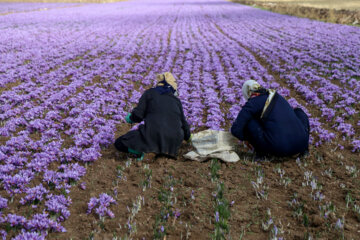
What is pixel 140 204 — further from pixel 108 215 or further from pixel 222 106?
pixel 222 106

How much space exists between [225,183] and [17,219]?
3.36m

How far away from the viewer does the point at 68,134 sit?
700 centimetres

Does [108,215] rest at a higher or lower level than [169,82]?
lower

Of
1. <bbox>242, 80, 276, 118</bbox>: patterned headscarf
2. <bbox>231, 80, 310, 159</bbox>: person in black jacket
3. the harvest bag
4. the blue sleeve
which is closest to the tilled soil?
the harvest bag

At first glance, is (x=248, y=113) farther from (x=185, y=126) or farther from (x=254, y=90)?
(x=185, y=126)

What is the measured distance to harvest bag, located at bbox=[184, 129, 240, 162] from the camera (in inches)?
236

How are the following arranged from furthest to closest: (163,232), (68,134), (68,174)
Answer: (68,134) → (68,174) → (163,232)

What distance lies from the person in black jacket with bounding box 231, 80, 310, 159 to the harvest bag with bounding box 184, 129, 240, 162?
478mm

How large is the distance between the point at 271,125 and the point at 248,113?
0.50 m

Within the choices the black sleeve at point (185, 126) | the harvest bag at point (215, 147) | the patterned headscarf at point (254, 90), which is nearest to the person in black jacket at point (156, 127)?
the black sleeve at point (185, 126)

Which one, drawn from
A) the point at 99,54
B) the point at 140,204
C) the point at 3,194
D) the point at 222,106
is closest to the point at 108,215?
the point at 140,204

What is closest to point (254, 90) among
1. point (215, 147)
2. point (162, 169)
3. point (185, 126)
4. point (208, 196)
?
point (215, 147)

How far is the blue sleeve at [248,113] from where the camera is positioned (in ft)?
18.3

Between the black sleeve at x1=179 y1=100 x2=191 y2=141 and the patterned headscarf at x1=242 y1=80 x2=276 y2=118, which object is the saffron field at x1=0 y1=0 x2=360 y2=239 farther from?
the patterned headscarf at x1=242 y1=80 x2=276 y2=118
